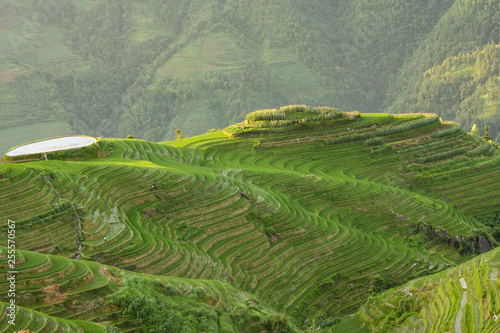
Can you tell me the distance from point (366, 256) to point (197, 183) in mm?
10740

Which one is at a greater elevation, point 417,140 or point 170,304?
point 417,140

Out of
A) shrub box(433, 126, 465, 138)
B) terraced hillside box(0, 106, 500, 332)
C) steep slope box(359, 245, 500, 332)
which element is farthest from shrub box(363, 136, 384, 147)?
steep slope box(359, 245, 500, 332)

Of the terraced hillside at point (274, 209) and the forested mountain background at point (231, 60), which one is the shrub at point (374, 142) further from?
the forested mountain background at point (231, 60)

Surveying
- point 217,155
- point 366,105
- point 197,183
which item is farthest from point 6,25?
point 197,183

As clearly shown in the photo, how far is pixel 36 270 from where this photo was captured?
1667 centimetres

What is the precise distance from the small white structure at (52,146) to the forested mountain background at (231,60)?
79346 mm

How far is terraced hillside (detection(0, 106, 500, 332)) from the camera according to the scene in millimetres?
22203

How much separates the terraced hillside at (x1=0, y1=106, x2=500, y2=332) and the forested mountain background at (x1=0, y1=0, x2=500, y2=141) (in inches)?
2865

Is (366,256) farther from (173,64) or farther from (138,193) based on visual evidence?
(173,64)

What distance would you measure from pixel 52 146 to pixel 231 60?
108 m

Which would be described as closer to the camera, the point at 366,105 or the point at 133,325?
the point at 133,325

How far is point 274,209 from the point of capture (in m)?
29.6

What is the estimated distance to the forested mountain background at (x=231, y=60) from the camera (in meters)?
119

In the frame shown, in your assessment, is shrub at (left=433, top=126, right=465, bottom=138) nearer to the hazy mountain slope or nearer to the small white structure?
the small white structure
